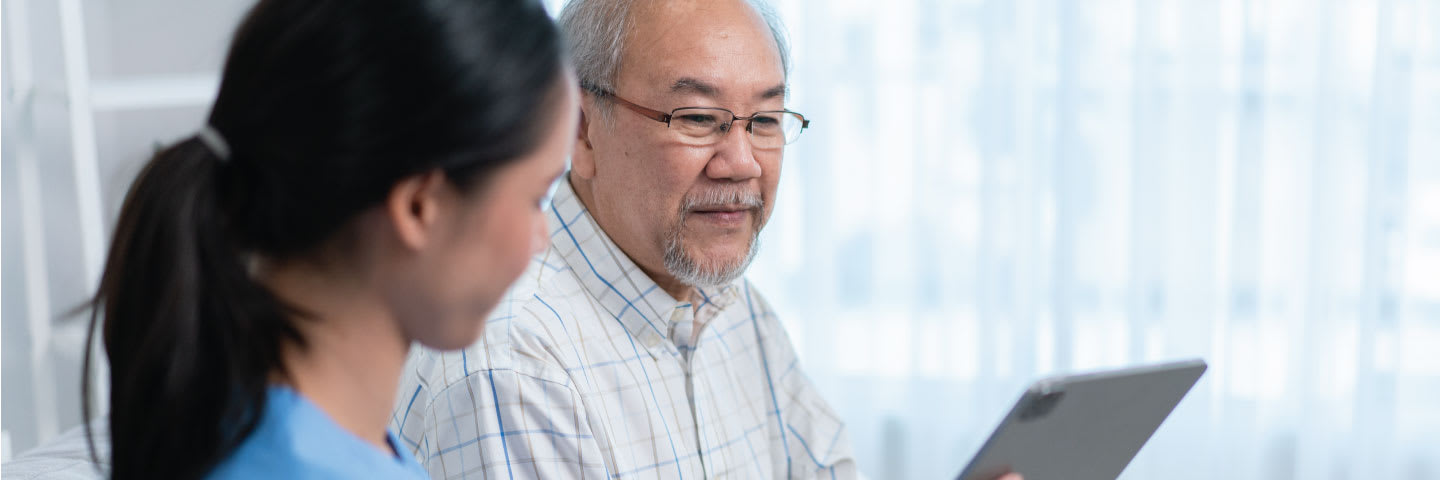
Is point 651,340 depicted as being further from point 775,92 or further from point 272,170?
point 272,170

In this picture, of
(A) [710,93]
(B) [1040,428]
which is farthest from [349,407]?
(A) [710,93]

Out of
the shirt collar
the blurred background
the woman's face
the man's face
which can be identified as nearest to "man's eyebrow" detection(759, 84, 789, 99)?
the man's face

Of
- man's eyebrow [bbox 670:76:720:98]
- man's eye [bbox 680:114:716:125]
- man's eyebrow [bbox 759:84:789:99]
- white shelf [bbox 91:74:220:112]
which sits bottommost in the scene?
man's eye [bbox 680:114:716:125]

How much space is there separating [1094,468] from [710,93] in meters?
0.59

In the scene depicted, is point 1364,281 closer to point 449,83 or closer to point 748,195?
point 748,195

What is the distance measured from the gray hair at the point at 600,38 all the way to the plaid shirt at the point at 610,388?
139 millimetres

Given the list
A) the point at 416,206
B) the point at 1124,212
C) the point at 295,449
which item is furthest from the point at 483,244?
the point at 1124,212

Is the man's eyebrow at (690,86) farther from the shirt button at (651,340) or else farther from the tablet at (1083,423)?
the tablet at (1083,423)

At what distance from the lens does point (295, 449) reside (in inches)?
23.9

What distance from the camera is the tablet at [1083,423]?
0.98m

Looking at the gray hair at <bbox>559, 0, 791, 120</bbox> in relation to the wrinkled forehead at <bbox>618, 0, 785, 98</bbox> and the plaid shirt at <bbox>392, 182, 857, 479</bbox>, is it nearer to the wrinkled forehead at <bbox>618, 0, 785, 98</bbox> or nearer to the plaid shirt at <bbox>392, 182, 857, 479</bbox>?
the wrinkled forehead at <bbox>618, 0, 785, 98</bbox>

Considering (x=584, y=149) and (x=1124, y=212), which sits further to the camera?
(x=1124, y=212)

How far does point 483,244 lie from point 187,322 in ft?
0.51

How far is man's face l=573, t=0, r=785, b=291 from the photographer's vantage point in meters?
1.31
